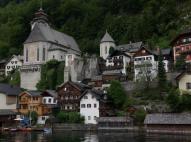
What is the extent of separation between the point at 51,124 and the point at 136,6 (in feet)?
209

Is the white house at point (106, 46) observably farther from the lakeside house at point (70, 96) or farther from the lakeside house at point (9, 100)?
the lakeside house at point (9, 100)

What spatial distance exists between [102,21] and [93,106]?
58.0 meters

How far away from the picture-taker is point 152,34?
8838 cm

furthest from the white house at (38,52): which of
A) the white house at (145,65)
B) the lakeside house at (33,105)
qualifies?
the white house at (145,65)

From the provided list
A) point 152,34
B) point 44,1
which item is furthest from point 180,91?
point 44,1

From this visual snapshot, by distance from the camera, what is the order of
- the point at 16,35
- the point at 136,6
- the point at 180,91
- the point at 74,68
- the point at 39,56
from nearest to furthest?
the point at 180,91
the point at 74,68
the point at 39,56
the point at 136,6
the point at 16,35

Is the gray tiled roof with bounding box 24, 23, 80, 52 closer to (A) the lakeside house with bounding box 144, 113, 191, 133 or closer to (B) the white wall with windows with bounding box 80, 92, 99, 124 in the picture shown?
(B) the white wall with windows with bounding box 80, 92, 99, 124

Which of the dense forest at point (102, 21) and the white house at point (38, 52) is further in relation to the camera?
the dense forest at point (102, 21)

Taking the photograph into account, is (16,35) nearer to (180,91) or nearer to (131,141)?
(180,91)

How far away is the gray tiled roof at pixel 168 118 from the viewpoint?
47.4 meters

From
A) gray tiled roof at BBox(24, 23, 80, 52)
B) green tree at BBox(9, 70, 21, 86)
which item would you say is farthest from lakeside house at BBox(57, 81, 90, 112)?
gray tiled roof at BBox(24, 23, 80, 52)

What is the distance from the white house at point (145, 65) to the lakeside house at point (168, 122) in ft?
44.4

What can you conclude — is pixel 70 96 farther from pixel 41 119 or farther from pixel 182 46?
pixel 182 46

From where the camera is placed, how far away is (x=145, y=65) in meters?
66.2
